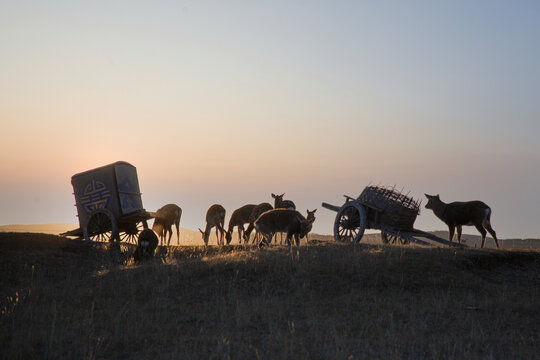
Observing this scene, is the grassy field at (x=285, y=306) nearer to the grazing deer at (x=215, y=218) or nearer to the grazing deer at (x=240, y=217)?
the grazing deer at (x=240, y=217)

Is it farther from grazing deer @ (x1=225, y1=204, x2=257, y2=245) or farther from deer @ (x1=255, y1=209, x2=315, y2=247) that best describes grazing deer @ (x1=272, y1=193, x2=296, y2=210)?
deer @ (x1=255, y1=209, x2=315, y2=247)

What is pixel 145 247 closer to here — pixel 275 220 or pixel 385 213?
pixel 275 220

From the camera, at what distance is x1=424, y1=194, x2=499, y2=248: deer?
18.5m

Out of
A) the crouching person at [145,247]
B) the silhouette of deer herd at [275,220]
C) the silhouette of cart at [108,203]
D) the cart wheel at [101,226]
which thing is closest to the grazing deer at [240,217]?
the silhouette of deer herd at [275,220]

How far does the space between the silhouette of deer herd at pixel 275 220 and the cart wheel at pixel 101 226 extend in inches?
74.0

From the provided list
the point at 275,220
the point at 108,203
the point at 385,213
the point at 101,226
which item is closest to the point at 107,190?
the point at 108,203

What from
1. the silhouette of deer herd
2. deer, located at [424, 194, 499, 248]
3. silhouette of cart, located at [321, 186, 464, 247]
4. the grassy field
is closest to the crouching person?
the silhouette of deer herd

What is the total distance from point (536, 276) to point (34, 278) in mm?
14131

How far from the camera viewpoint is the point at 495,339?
8.30 metres

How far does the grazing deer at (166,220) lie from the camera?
24.6 m

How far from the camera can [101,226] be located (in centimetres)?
1991

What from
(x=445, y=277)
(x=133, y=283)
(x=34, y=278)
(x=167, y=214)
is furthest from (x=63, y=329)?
(x=167, y=214)

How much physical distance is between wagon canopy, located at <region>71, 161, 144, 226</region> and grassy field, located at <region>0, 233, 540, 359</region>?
14.3 feet

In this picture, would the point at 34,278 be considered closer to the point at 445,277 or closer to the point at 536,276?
the point at 445,277
